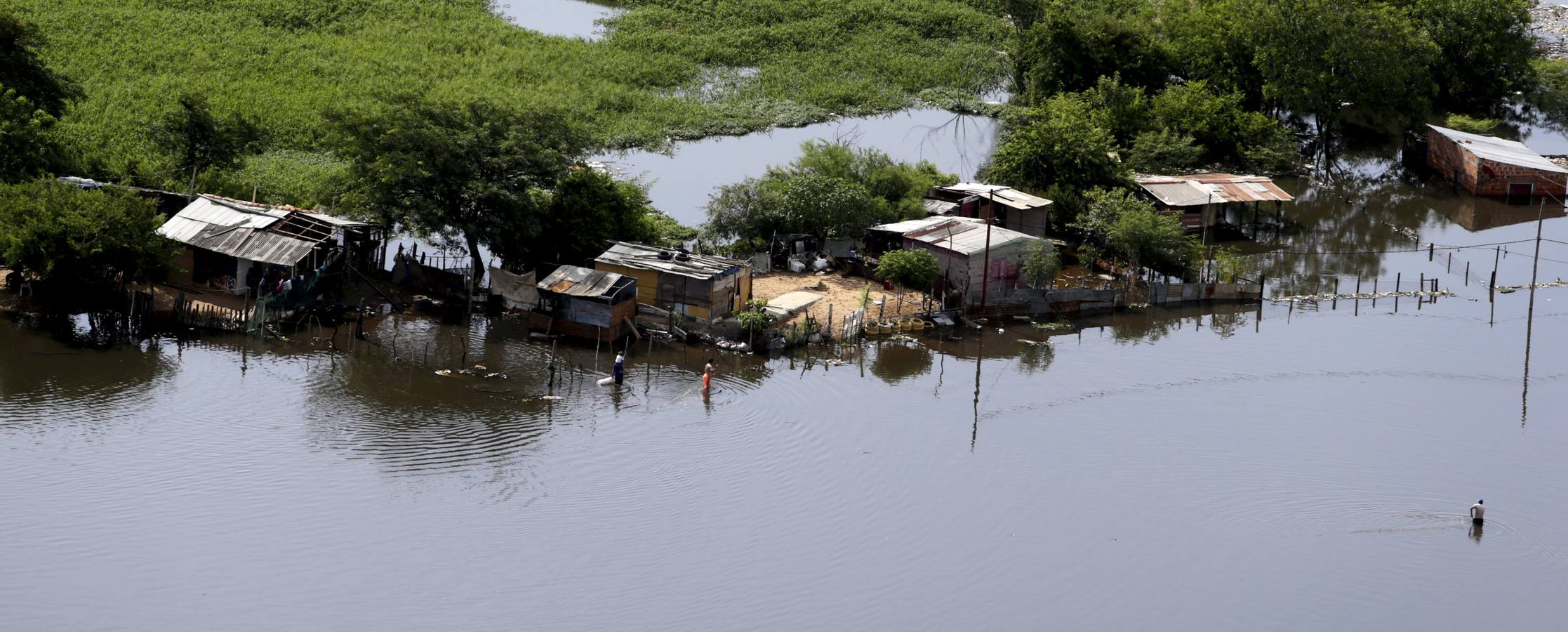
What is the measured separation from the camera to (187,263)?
33.7 meters

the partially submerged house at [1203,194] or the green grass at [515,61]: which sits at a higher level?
the green grass at [515,61]

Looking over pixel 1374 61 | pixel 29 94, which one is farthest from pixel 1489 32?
pixel 29 94

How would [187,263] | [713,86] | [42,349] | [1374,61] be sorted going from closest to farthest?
[42,349]
[187,263]
[1374,61]
[713,86]

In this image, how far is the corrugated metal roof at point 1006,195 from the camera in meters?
40.2

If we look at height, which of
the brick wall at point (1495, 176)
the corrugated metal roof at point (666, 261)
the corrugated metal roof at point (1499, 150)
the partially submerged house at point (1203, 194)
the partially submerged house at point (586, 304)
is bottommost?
the partially submerged house at point (586, 304)

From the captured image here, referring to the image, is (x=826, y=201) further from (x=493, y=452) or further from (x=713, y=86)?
(x=713, y=86)

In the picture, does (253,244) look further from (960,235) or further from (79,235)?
(960,235)

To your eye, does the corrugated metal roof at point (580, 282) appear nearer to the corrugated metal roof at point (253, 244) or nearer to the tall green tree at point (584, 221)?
the tall green tree at point (584, 221)

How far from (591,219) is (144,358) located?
33.6 feet

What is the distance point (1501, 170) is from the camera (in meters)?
49.6

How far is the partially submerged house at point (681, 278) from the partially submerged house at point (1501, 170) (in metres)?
29.4

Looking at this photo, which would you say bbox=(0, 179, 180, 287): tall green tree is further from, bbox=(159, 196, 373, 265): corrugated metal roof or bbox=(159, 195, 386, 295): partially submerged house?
bbox=(159, 195, 386, 295): partially submerged house

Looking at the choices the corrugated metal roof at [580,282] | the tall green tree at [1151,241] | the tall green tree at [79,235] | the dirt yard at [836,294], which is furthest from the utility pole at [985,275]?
the tall green tree at [79,235]

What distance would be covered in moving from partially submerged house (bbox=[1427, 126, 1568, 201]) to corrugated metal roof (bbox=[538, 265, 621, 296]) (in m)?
32.2
